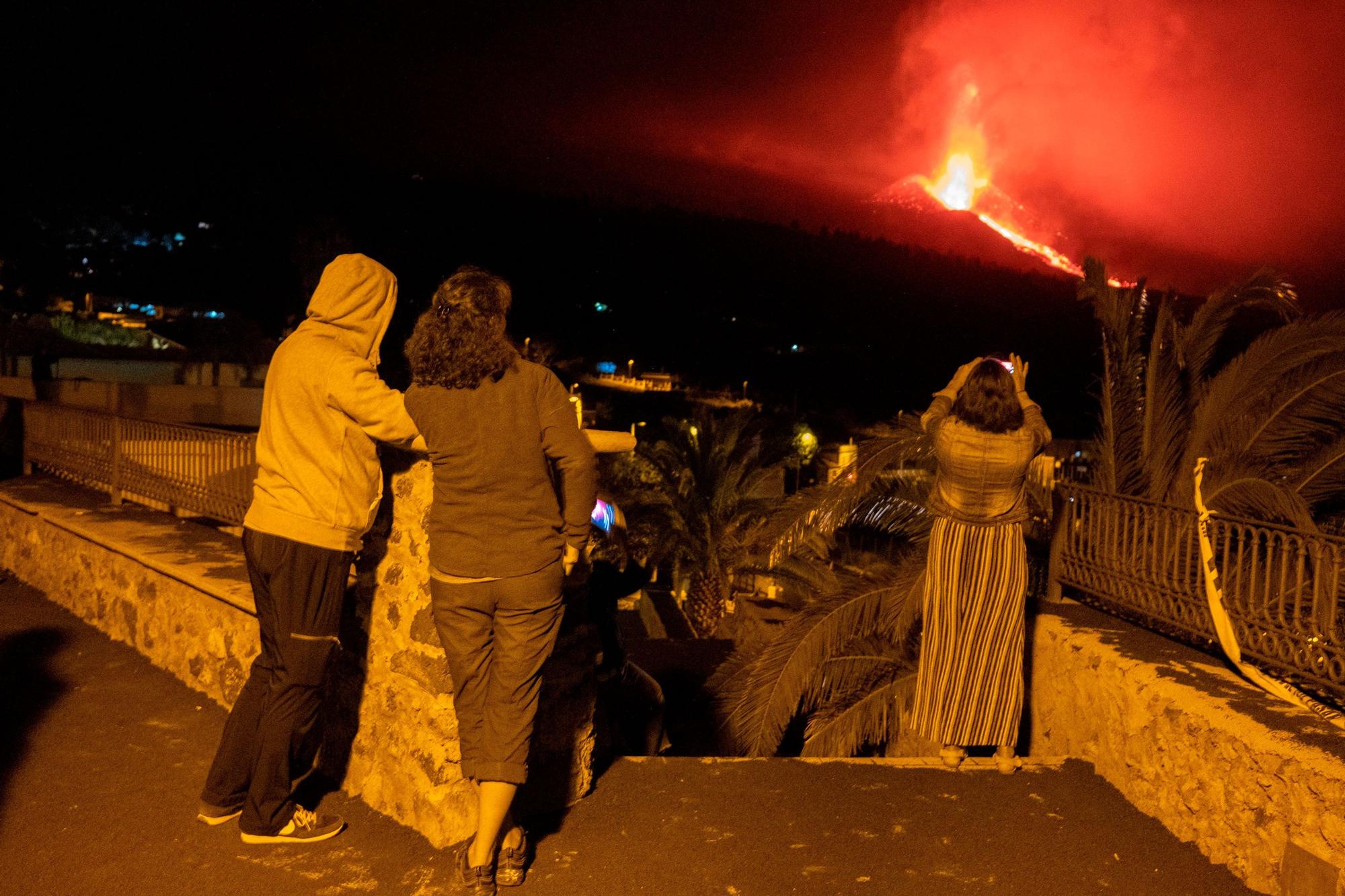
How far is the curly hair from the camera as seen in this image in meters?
3.20

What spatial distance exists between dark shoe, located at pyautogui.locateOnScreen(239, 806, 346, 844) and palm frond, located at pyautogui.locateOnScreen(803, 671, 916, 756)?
12.2 ft

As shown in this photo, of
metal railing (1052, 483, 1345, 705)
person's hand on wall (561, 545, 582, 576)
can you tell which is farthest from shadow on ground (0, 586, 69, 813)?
metal railing (1052, 483, 1345, 705)

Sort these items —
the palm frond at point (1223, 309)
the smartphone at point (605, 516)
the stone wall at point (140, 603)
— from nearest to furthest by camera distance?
the smartphone at point (605, 516), the stone wall at point (140, 603), the palm frond at point (1223, 309)

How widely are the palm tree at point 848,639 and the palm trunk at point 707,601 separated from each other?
15589mm

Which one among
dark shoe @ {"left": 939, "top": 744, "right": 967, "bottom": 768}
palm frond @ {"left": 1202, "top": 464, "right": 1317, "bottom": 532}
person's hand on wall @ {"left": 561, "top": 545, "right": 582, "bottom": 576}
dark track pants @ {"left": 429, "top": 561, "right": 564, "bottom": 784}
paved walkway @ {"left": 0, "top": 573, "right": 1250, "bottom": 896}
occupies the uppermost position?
palm frond @ {"left": 1202, "top": 464, "right": 1317, "bottom": 532}

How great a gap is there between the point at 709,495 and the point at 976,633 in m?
17.6

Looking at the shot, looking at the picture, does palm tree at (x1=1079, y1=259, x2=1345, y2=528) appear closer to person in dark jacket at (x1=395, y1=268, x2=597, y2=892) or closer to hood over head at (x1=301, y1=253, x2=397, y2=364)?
person in dark jacket at (x1=395, y1=268, x2=597, y2=892)

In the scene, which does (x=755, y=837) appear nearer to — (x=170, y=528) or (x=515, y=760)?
(x=515, y=760)

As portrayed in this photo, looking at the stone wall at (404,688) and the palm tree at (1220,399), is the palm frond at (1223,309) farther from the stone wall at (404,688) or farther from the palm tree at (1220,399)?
the stone wall at (404,688)

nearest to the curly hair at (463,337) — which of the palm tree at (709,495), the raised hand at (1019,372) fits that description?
the raised hand at (1019,372)

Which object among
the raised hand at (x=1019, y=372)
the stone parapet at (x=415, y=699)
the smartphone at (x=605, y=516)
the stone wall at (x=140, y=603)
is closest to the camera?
the stone parapet at (x=415, y=699)

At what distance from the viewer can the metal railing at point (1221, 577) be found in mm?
4387

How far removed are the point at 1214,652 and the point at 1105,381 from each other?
93.3 inches

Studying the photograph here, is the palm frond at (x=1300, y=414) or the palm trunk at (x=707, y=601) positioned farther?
the palm trunk at (x=707, y=601)
